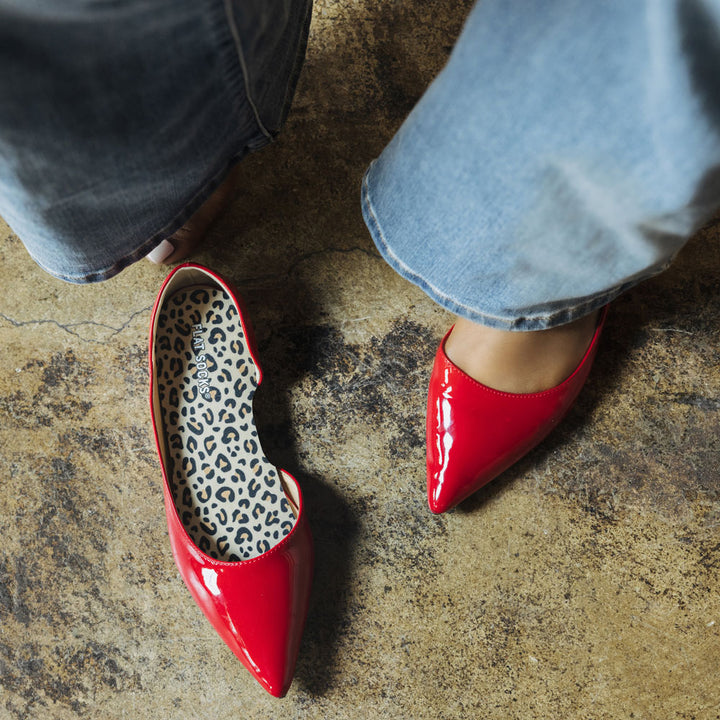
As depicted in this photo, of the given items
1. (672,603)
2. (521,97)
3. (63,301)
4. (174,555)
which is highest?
(521,97)

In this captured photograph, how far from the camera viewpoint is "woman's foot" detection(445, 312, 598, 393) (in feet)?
2.53

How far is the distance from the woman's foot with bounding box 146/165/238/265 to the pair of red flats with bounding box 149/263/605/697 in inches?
2.8

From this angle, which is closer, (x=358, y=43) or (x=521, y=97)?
(x=521, y=97)

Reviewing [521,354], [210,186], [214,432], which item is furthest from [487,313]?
[214,432]

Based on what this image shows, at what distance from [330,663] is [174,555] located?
28cm

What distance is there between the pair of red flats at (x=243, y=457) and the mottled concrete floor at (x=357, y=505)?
0.18ft

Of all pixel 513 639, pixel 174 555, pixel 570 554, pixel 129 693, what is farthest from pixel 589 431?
pixel 129 693

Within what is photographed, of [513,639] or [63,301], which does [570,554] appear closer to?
[513,639]

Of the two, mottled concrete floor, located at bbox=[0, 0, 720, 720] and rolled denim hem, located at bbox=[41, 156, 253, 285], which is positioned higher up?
rolled denim hem, located at bbox=[41, 156, 253, 285]

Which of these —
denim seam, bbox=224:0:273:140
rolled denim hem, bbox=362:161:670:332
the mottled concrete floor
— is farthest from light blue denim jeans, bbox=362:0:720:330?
the mottled concrete floor

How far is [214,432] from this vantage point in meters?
0.87

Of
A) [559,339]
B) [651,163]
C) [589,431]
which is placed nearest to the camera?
[651,163]

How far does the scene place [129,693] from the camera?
85 centimetres

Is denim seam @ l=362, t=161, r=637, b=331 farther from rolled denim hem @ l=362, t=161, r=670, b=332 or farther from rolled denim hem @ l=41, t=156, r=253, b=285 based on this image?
rolled denim hem @ l=41, t=156, r=253, b=285
